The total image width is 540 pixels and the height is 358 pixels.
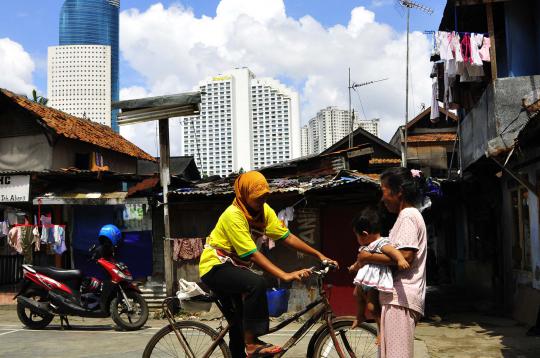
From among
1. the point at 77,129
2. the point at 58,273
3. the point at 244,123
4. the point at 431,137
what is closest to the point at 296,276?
the point at 58,273

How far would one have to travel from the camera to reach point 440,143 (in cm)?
2573

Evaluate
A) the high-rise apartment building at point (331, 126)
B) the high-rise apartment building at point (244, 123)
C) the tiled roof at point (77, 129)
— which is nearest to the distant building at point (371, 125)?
the high-rise apartment building at point (331, 126)

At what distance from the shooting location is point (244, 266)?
429 centimetres

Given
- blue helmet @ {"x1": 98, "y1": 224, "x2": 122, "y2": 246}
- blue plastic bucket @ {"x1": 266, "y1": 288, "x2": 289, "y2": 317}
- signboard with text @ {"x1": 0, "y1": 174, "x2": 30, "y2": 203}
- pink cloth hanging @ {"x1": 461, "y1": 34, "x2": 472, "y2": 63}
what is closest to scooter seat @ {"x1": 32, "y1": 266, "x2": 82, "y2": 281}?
blue helmet @ {"x1": 98, "y1": 224, "x2": 122, "y2": 246}

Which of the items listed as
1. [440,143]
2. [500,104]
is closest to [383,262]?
[500,104]

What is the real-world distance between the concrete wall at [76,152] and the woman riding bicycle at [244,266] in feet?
42.5

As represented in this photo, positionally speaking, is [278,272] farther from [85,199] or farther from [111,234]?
[85,199]

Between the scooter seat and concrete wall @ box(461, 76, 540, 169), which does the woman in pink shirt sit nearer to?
concrete wall @ box(461, 76, 540, 169)

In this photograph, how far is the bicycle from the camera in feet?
14.0

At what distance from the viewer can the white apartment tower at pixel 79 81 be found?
117 metres

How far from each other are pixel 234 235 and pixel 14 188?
32.6ft

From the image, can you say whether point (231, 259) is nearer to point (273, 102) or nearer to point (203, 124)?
point (203, 124)

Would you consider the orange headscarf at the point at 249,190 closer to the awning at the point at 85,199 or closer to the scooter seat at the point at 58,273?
the scooter seat at the point at 58,273

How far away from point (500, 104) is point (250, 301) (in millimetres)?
7331
